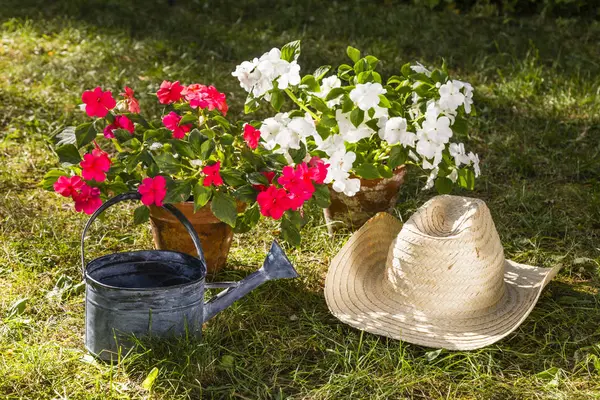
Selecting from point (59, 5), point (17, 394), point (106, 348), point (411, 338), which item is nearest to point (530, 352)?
point (411, 338)

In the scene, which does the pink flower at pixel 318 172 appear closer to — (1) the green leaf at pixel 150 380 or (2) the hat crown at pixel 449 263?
(2) the hat crown at pixel 449 263

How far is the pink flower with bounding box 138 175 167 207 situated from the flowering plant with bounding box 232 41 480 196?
474mm

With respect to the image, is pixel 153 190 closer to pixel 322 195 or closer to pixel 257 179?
pixel 257 179

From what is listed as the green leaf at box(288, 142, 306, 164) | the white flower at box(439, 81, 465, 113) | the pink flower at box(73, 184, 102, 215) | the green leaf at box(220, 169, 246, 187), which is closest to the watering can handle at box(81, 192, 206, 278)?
Answer: the pink flower at box(73, 184, 102, 215)

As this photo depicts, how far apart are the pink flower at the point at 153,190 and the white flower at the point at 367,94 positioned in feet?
2.49

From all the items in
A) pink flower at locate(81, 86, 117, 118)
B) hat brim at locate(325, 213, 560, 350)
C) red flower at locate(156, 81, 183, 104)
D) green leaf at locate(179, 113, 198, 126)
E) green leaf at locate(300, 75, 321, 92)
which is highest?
pink flower at locate(81, 86, 117, 118)

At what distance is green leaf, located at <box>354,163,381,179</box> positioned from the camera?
3.09 metres

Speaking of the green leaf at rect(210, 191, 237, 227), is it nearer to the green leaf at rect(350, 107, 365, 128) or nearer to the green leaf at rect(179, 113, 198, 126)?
the green leaf at rect(179, 113, 198, 126)

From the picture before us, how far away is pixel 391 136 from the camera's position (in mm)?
3023

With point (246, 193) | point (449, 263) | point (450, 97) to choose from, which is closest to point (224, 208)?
point (246, 193)

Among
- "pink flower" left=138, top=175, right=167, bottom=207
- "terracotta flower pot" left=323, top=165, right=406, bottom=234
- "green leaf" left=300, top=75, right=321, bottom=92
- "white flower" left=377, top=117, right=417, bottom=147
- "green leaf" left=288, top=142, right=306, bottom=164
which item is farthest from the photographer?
"terracotta flower pot" left=323, top=165, right=406, bottom=234

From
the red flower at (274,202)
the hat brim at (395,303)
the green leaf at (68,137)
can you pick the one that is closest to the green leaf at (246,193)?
the red flower at (274,202)

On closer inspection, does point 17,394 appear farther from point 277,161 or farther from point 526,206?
point 526,206

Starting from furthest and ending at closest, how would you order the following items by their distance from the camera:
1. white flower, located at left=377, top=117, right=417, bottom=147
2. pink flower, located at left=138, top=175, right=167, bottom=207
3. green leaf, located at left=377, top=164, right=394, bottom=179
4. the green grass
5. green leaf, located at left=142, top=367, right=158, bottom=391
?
green leaf, located at left=377, top=164, right=394, bottom=179 → white flower, located at left=377, top=117, right=417, bottom=147 → pink flower, located at left=138, top=175, right=167, bottom=207 → the green grass → green leaf, located at left=142, top=367, right=158, bottom=391
